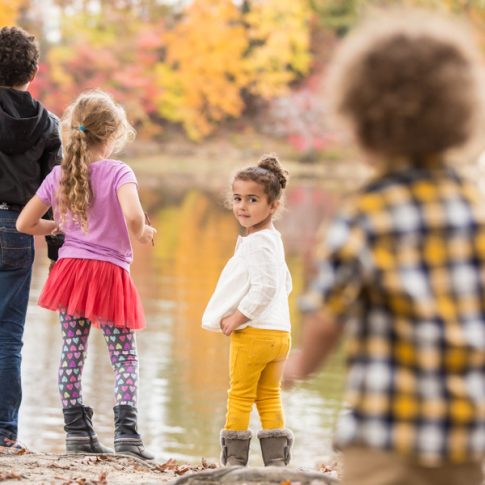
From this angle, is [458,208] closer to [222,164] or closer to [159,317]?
[159,317]

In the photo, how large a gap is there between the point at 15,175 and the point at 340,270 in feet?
8.76

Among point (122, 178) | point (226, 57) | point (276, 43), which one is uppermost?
point (276, 43)

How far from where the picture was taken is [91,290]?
14.6ft

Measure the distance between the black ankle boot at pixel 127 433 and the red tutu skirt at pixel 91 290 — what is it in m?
0.38

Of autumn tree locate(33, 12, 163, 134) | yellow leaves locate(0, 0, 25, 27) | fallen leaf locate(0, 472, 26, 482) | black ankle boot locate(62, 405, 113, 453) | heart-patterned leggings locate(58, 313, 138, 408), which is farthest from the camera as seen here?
autumn tree locate(33, 12, 163, 134)

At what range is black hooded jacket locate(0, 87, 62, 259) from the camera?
467cm

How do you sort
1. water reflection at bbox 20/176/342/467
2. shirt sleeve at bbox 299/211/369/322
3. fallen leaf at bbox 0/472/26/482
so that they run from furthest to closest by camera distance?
water reflection at bbox 20/176/342/467 < fallen leaf at bbox 0/472/26/482 < shirt sleeve at bbox 299/211/369/322

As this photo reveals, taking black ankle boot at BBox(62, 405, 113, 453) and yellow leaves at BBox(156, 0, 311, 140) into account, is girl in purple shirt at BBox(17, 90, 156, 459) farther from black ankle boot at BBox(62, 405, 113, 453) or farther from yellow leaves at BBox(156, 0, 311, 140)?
yellow leaves at BBox(156, 0, 311, 140)

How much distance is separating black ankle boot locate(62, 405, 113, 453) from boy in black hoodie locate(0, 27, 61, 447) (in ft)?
0.82

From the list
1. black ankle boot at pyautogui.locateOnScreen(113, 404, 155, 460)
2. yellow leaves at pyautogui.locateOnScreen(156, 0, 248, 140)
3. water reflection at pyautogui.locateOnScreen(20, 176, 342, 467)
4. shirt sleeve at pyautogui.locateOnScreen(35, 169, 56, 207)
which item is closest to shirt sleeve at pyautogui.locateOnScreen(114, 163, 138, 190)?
shirt sleeve at pyautogui.locateOnScreen(35, 169, 56, 207)

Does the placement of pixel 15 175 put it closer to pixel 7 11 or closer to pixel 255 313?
pixel 255 313

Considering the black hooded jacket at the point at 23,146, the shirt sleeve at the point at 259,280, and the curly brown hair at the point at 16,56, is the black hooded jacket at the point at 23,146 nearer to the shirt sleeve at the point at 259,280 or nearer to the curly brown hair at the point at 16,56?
the curly brown hair at the point at 16,56

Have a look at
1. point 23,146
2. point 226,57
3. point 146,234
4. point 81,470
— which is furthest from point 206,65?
point 81,470

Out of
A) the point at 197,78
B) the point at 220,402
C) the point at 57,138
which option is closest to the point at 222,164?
the point at 197,78
